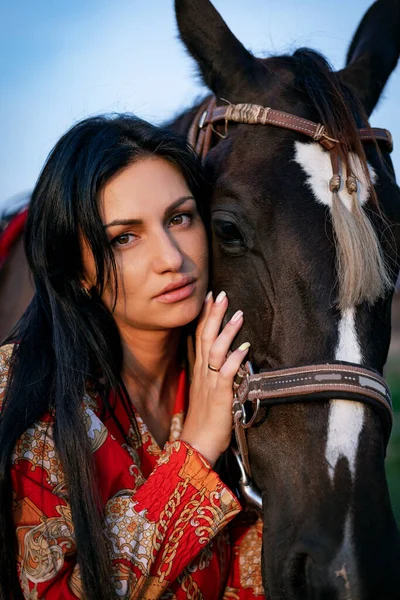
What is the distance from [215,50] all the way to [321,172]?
748 millimetres

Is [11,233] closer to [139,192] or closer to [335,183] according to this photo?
[139,192]

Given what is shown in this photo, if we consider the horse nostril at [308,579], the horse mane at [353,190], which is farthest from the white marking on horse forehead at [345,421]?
the horse nostril at [308,579]

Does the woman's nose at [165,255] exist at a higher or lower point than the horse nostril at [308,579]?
higher

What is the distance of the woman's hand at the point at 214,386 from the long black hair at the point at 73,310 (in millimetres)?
300

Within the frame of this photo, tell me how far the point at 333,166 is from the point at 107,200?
725 mm

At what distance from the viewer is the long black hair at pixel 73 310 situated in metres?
1.92

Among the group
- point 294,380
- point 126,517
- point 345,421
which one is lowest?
point 126,517

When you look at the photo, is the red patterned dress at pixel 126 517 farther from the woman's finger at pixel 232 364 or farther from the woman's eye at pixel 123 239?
the woman's eye at pixel 123 239

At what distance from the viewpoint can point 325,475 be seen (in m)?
1.78

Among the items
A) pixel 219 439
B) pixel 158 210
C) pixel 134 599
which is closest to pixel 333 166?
pixel 158 210

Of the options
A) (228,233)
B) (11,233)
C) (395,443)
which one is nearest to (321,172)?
(228,233)

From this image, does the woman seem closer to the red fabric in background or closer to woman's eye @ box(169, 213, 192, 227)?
woman's eye @ box(169, 213, 192, 227)

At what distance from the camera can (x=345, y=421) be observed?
5.88ft

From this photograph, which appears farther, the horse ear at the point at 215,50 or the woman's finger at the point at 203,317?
the horse ear at the point at 215,50
